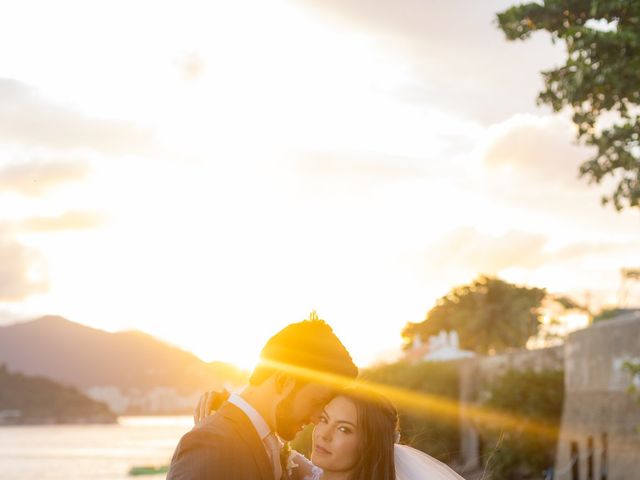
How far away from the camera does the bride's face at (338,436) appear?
201 inches

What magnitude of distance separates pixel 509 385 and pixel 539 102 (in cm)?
2453

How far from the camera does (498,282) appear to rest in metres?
80.4

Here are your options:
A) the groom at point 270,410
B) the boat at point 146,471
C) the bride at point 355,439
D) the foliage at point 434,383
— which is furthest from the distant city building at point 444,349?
the groom at point 270,410

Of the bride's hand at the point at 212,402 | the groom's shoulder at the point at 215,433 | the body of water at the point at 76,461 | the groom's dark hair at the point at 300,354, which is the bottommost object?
the body of water at the point at 76,461

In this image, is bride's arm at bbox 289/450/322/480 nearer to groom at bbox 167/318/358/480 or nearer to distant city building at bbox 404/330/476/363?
groom at bbox 167/318/358/480

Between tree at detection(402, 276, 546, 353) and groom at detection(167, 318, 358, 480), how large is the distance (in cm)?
7398

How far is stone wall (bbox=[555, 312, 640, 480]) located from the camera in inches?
1069

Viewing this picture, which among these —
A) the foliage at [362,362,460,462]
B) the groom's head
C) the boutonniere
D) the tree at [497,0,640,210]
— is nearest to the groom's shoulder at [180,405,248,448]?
the groom's head

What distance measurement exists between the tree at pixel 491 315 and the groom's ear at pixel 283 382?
243 feet

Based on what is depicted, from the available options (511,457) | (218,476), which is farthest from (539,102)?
(511,457)

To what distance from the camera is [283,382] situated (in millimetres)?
4547

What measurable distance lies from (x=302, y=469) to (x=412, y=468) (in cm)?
60

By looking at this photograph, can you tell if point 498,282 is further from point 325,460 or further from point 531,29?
point 325,460

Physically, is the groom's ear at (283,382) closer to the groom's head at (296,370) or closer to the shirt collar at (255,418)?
the groom's head at (296,370)
